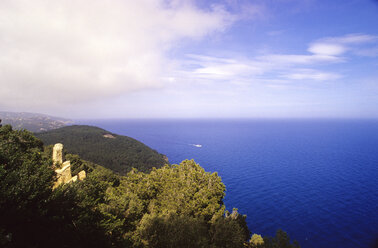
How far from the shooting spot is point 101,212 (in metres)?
12.4

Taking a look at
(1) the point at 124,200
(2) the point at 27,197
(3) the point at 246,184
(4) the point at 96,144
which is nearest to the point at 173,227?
(1) the point at 124,200

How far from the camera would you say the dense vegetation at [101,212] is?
26.7ft

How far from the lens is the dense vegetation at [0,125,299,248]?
8133 millimetres

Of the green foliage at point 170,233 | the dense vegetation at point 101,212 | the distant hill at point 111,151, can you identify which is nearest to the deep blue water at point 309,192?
the distant hill at point 111,151

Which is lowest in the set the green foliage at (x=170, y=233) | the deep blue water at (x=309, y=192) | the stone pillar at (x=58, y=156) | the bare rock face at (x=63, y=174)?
the deep blue water at (x=309, y=192)

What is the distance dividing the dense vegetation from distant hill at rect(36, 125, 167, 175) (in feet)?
232

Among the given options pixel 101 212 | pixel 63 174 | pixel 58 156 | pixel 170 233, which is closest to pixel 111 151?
pixel 58 156

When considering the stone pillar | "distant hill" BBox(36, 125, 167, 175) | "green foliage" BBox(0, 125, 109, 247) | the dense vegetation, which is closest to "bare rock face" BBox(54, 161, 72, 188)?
the stone pillar

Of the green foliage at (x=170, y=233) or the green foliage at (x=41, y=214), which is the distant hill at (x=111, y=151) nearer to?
the green foliage at (x=170, y=233)

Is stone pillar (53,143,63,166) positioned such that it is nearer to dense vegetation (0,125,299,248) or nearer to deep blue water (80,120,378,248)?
dense vegetation (0,125,299,248)

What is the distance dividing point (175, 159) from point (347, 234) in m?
76.7

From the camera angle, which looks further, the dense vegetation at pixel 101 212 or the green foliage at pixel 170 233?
the green foliage at pixel 170 233

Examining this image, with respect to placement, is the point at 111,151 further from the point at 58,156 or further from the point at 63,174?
the point at 63,174

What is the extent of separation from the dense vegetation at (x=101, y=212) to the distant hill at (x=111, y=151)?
2787 inches
